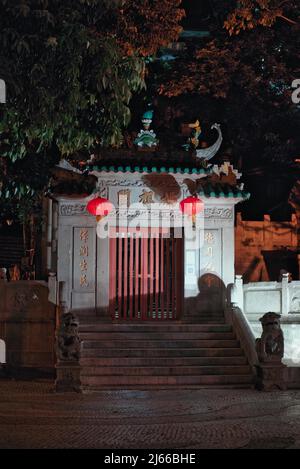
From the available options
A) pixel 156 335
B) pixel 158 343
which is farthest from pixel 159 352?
pixel 156 335

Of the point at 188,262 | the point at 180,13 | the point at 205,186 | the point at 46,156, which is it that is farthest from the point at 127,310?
the point at 180,13

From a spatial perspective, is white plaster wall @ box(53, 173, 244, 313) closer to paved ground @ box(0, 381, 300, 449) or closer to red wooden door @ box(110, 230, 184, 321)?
red wooden door @ box(110, 230, 184, 321)

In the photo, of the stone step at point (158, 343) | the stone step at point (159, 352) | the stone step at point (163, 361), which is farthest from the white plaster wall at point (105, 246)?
the stone step at point (163, 361)

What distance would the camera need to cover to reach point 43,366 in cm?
1667

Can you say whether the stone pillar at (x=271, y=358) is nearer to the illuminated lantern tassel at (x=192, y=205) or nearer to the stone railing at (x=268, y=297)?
the stone railing at (x=268, y=297)

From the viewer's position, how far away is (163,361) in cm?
1516

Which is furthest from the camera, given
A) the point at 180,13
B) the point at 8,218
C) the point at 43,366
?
the point at 8,218

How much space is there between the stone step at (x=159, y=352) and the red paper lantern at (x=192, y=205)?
3.29m

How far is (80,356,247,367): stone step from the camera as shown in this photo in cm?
1508

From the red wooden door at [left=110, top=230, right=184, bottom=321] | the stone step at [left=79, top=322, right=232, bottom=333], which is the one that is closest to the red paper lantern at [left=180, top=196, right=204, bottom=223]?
the red wooden door at [left=110, top=230, right=184, bottom=321]

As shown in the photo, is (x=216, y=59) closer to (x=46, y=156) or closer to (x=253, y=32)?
(x=253, y=32)

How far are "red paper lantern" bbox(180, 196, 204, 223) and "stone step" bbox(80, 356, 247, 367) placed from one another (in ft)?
11.8
